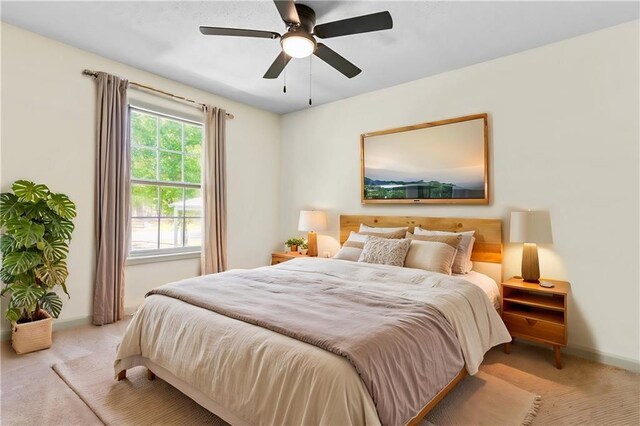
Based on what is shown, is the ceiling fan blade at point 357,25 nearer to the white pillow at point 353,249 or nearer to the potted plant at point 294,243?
the white pillow at point 353,249

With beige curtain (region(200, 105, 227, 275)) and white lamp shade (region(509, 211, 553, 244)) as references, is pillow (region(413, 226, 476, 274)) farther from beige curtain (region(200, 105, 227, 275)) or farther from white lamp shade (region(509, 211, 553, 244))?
beige curtain (region(200, 105, 227, 275))

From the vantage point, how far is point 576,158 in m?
2.79

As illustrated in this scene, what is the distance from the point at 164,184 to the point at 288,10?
9.07ft

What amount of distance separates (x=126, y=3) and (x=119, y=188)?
1763 millimetres

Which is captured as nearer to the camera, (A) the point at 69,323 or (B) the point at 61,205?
(B) the point at 61,205

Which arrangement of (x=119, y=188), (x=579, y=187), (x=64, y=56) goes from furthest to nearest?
1. (x=119, y=188)
2. (x=64, y=56)
3. (x=579, y=187)

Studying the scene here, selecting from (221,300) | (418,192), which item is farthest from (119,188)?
(418,192)

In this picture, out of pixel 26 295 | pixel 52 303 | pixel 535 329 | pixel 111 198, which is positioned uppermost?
pixel 111 198

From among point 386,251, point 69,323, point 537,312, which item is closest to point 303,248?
point 386,251

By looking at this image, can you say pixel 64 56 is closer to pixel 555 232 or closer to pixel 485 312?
pixel 485 312

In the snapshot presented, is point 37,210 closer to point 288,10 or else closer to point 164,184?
point 164,184

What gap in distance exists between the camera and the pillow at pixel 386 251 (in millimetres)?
3078

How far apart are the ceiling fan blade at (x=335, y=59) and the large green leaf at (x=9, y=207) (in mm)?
2659

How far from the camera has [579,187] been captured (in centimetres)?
276
